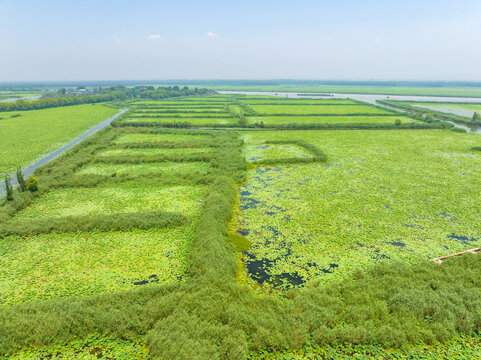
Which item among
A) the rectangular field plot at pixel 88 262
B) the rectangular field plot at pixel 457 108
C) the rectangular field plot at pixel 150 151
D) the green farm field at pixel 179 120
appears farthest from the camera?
the rectangular field plot at pixel 457 108

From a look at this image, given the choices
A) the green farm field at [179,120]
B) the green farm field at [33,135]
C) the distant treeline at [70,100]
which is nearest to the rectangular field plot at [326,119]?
the green farm field at [179,120]

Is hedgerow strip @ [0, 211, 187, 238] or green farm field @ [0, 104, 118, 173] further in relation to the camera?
green farm field @ [0, 104, 118, 173]

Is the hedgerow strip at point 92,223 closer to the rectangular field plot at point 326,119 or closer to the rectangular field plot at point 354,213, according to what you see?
the rectangular field plot at point 354,213

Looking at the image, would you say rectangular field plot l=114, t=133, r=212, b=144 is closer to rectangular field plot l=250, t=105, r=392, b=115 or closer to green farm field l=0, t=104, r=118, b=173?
green farm field l=0, t=104, r=118, b=173

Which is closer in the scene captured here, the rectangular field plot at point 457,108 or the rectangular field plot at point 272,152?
the rectangular field plot at point 272,152

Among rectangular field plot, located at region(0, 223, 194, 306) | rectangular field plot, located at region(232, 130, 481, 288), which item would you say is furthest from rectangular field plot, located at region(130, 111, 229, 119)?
rectangular field plot, located at region(0, 223, 194, 306)

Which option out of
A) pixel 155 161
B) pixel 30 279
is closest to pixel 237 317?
pixel 30 279

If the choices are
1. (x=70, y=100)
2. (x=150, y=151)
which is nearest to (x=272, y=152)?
(x=150, y=151)
